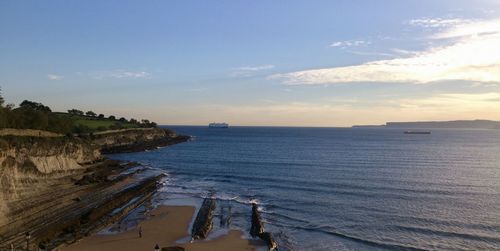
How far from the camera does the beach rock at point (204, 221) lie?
34875 millimetres

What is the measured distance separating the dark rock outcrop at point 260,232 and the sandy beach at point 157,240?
75cm

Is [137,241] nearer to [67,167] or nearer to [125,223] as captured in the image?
[125,223]

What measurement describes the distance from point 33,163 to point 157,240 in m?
29.9

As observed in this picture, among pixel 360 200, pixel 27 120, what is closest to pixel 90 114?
pixel 27 120

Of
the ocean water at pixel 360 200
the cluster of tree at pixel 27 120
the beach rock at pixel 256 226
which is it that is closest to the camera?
the ocean water at pixel 360 200

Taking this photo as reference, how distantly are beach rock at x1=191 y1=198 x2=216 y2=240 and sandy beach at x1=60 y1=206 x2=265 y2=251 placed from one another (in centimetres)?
85

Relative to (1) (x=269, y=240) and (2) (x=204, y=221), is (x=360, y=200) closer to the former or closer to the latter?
(1) (x=269, y=240)

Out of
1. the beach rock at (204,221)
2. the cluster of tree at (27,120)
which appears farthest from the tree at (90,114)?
the beach rock at (204,221)

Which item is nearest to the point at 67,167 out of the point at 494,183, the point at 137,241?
the point at 137,241

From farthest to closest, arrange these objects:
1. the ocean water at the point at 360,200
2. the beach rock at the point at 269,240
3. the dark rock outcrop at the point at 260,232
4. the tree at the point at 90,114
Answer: the tree at the point at 90,114 → the ocean water at the point at 360,200 → the dark rock outcrop at the point at 260,232 → the beach rock at the point at 269,240

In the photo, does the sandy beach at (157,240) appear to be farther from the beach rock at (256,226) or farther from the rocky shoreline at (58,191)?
the rocky shoreline at (58,191)

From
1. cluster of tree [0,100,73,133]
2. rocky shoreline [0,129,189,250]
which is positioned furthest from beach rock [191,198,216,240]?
cluster of tree [0,100,73,133]

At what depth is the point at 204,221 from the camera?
38781mm

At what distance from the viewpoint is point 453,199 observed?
161ft
